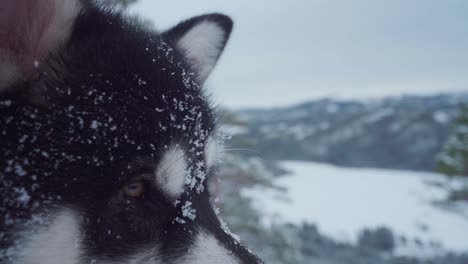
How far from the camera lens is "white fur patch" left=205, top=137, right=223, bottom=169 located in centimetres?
171

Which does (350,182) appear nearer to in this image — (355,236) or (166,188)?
(355,236)

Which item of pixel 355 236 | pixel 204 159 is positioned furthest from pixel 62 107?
pixel 355 236

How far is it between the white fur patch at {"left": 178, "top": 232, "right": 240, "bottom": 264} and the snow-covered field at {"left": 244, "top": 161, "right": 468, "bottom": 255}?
18.8 ft

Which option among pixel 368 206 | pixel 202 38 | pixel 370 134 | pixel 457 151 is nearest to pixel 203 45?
pixel 202 38

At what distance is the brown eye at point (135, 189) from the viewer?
4.33 feet

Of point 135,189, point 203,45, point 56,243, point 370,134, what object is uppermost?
point 370,134

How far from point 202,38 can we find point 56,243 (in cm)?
133

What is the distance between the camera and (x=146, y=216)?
1363 mm

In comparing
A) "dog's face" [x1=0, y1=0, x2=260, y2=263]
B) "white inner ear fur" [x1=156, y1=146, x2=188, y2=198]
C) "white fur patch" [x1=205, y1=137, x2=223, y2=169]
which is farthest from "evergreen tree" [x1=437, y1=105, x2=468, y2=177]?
"white inner ear fur" [x1=156, y1=146, x2=188, y2=198]

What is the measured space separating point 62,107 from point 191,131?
0.49 m

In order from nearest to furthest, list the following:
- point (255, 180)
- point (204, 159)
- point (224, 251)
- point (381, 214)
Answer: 1. point (224, 251)
2. point (204, 159)
3. point (255, 180)
4. point (381, 214)

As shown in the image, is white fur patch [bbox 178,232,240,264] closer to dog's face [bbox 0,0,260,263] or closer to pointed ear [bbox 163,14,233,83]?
dog's face [bbox 0,0,260,263]

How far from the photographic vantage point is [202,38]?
2.14 meters

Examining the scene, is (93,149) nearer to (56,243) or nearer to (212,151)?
(56,243)
